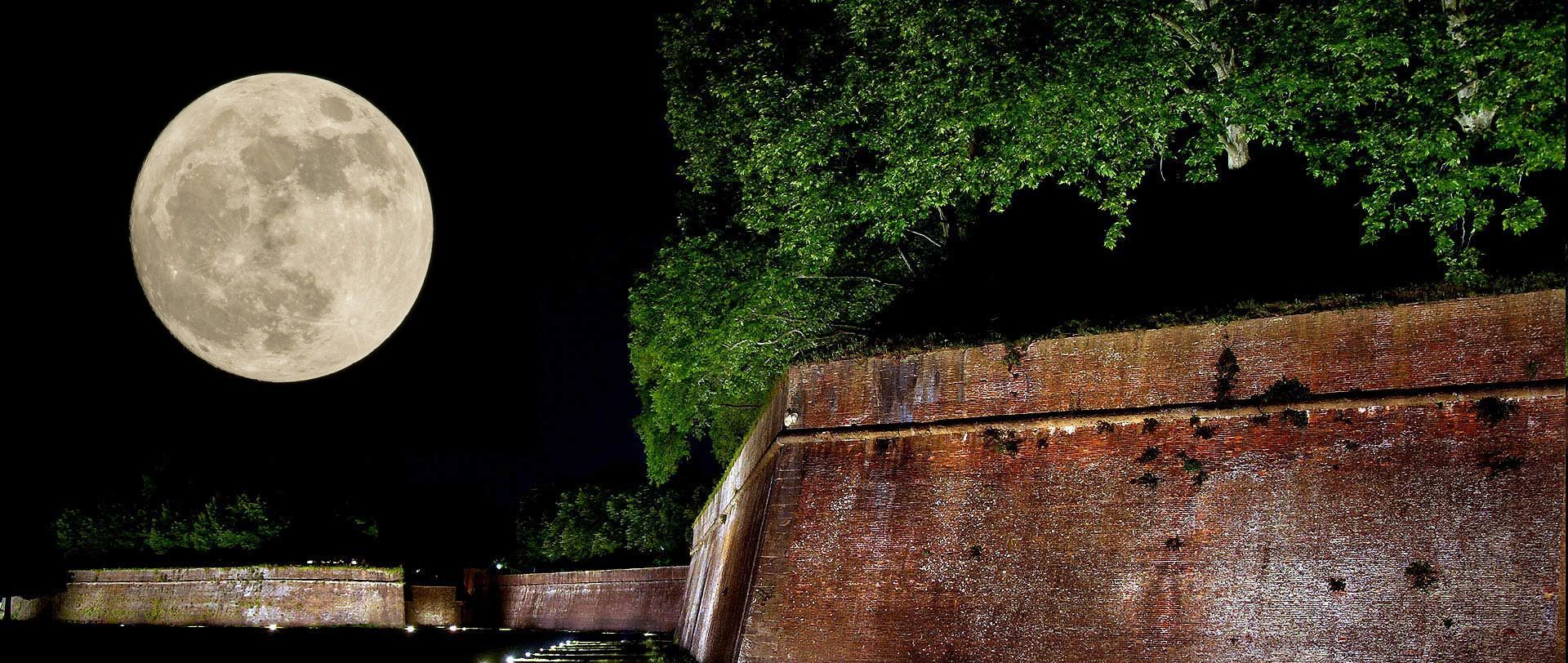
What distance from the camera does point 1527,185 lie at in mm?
13602

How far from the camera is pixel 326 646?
72.2 ft

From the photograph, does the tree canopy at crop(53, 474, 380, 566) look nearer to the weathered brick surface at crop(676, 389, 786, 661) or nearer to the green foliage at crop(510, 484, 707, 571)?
the green foliage at crop(510, 484, 707, 571)

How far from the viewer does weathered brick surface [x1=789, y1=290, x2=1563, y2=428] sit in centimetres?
899

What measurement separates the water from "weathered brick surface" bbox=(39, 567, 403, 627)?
2.31 m

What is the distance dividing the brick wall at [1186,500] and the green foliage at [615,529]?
21.6 m

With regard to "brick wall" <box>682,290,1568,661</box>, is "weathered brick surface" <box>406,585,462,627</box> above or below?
above

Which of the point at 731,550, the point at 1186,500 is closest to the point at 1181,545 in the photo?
the point at 1186,500

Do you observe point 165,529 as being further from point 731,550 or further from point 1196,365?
point 1196,365

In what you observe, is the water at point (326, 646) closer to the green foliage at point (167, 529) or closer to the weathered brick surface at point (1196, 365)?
the weathered brick surface at point (1196, 365)

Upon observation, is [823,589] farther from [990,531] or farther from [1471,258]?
[1471,258]

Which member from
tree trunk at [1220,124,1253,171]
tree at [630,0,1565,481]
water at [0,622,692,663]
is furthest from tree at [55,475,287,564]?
tree trunk at [1220,124,1253,171]

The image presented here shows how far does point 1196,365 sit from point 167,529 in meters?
44.3

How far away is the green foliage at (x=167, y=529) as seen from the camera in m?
40.0

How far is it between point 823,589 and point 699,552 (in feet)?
32.8
